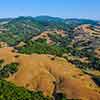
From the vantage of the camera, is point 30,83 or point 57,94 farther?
point 30,83

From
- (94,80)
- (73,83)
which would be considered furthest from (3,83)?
(94,80)

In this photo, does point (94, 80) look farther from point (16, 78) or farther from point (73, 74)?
point (16, 78)

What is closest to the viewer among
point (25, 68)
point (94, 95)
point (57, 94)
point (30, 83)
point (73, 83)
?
point (94, 95)

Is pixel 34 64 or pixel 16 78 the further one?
pixel 34 64

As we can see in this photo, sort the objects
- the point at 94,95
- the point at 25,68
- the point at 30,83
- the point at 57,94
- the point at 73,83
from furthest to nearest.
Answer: the point at 25,68 → the point at 30,83 → the point at 73,83 → the point at 57,94 → the point at 94,95

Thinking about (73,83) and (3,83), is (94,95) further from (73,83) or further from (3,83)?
(3,83)

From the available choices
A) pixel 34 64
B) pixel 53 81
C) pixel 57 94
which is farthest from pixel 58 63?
pixel 57 94
